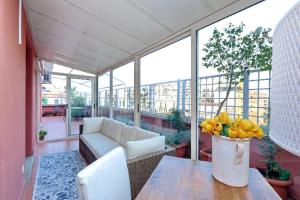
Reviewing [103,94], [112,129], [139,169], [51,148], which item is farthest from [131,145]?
[103,94]

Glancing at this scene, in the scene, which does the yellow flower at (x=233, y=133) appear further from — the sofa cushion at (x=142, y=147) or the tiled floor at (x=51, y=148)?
the tiled floor at (x=51, y=148)

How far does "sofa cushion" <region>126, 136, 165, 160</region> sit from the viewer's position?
201 centimetres

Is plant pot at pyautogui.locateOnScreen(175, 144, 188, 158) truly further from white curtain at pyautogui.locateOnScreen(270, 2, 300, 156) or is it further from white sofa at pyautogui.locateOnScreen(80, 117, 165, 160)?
white curtain at pyautogui.locateOnScreen(270, 2, 300, 156)

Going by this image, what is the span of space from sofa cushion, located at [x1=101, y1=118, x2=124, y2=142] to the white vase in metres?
2.58

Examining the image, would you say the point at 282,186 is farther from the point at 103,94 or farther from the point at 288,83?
the point at 103,94

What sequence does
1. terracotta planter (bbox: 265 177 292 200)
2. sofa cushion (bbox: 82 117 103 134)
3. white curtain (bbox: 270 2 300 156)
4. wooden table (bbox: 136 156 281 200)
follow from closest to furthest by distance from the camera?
white curtain (bbox: 270 2 300 156) < wooden table (bbox: 136 156 281 200) < terracotta planter (bbox: 265 177 292 200) < sofa cushion (bbox: 82 117 103 134)

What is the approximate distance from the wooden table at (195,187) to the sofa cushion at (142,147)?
28.9 inches

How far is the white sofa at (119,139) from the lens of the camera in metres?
2.05

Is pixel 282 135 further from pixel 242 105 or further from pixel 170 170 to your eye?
pixel 242 105

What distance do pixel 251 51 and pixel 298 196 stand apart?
1.29 m

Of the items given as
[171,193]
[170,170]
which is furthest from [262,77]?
[171,193]

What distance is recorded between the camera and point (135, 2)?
2006 mm

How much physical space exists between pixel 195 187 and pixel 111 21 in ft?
7.46

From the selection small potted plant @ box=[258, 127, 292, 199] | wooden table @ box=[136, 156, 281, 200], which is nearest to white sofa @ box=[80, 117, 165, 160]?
wooden table @ box=[136, 156, 281, 200]
